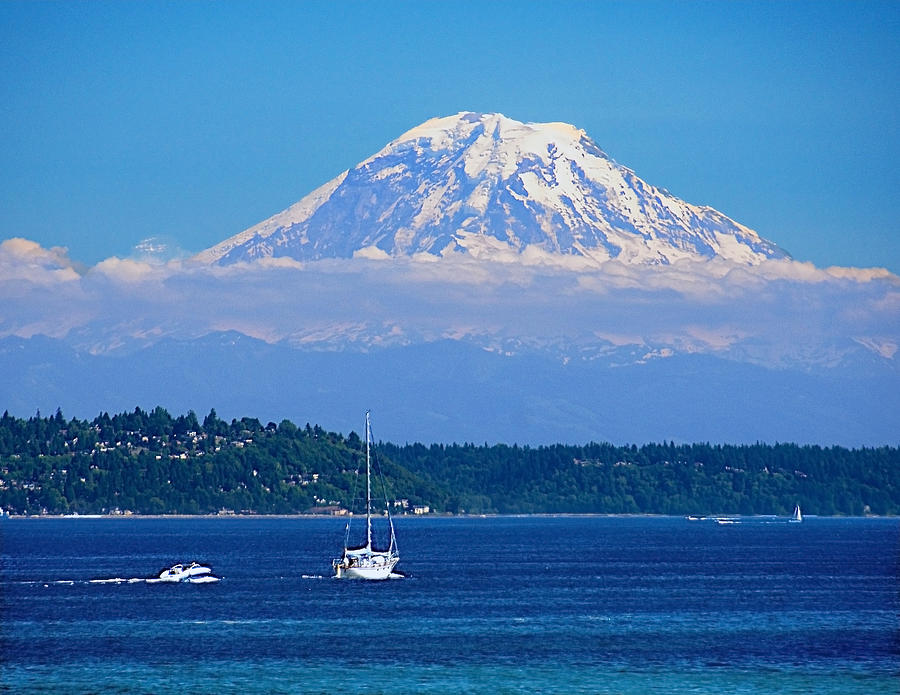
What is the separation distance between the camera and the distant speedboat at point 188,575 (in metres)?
176

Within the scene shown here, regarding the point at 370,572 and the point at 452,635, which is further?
the point at 370,572

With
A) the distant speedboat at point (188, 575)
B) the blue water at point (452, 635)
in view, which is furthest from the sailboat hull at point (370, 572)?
the distant speedboat at point (188, 575)

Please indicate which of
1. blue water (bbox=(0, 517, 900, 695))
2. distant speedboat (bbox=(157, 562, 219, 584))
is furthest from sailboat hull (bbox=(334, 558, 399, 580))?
distant speedboat (bbox=(157, 562, 219, 584))

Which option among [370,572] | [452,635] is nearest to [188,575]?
[370,572]

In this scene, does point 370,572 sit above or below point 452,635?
above

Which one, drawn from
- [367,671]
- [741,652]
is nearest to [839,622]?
[741,652]

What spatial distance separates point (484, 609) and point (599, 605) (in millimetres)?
10559

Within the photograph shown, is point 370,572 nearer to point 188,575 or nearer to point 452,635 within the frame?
point 188,575

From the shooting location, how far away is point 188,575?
17600 cm

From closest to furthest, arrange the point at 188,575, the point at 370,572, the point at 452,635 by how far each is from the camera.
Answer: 1. the point at 452,635
2. the point at 188,575
3. the point at 370,572

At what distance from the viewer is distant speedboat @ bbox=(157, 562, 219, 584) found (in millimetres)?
175750

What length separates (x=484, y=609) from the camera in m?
145

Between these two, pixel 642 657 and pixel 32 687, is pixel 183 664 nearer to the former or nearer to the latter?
pixel 32 687

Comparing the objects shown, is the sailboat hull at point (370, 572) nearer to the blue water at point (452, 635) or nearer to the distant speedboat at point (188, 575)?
the blue water at point (452, 635)
